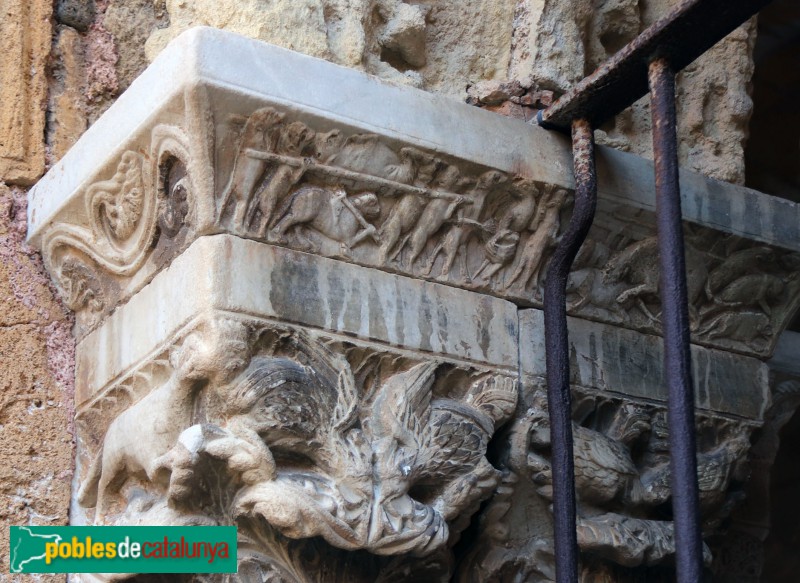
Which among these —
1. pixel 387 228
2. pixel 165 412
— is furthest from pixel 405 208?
pixel 165 412

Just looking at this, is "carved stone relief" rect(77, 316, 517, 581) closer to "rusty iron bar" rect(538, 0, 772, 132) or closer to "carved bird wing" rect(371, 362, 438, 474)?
"carved bird wing" rect(371, 362, 438, 474)

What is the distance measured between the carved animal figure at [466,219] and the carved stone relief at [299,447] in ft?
0.59

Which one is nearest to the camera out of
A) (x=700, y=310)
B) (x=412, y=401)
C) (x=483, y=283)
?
(x=412, y=401)

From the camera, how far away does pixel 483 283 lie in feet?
7.85

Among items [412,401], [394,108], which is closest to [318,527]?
[412,401]

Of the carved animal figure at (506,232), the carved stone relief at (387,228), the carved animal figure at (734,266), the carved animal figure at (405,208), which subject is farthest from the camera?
the carved animal figure at (734,266)

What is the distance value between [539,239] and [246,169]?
56cm

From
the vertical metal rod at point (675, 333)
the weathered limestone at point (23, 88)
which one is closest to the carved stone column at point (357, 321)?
the weathered limestone at point (23, 88)

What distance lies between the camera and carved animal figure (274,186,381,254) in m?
2.19

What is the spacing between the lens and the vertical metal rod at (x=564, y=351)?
7.27 feet

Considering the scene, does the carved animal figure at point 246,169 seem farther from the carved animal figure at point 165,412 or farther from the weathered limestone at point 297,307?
the carved animal figure at point 165,412

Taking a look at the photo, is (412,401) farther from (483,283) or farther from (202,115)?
(202,115)

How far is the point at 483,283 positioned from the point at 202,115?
0.58 metres

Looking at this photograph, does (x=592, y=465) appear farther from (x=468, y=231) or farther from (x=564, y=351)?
(x=468, y=231)
